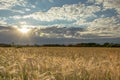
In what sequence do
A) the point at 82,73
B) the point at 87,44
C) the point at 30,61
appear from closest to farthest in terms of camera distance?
the point at 82,73, the point at 30,61, the point at 87,44

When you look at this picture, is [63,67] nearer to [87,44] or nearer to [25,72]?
[25,72]

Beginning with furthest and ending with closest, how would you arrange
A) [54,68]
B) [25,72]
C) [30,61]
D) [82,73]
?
[30,61] → [54,68] → [82,73] → [25,72]

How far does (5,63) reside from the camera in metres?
7.14

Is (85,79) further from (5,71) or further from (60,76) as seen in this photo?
(5,71)

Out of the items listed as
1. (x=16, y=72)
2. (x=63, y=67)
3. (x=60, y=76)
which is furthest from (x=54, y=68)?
(x=16, y=72)

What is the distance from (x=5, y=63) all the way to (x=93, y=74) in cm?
263

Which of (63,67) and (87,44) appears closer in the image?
(63,67)

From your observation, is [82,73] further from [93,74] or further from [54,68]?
[54,68]

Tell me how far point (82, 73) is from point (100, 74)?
46cm

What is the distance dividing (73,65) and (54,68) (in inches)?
18.6

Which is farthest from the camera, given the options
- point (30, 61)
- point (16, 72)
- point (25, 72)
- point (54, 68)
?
point (30, 61)

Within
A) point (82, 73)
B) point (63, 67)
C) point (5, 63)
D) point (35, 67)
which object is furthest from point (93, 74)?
point (5, 63)

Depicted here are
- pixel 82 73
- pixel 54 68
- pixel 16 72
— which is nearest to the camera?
pixel 16 72

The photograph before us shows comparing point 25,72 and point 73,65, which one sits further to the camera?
point 73,65
